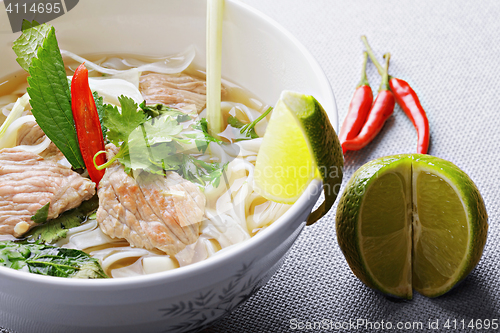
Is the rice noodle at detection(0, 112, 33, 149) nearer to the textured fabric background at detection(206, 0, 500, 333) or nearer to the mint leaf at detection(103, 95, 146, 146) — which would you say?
the mint leaf at detection(103, 95, 146, 146)

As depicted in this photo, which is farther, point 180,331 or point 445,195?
point 445,195

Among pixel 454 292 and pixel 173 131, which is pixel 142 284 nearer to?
pixel 173 131

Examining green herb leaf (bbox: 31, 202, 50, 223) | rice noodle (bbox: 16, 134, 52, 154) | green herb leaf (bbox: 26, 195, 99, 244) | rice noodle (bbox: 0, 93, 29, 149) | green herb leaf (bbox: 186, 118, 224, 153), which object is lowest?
green herb leaf (bbox: 26, 195, 99, 244)

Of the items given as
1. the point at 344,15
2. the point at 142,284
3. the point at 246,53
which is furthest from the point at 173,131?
the point at 344,15

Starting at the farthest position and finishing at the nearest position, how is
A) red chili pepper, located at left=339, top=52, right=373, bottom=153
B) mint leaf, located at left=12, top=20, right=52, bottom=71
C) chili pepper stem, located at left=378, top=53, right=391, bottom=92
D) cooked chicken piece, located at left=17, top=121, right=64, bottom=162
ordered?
chili pepper stem, located at left=378, top=53, right=391, bottom=92
red chili pepper, located at left=339, top=52, right=373, bottom=153
mint leaf, located at left=12, top=20, right=52, bottom=71
cooked chicken piece, located at left=17, top=121, right=64, bottom=162

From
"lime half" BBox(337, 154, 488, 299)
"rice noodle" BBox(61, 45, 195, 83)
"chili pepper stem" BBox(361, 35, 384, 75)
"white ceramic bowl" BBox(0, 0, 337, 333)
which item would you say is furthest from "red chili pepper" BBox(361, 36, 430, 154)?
"rice noodle" BBox(61, 45, 195, 83)

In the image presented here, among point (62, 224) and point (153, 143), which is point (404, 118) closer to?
point (153, 143)

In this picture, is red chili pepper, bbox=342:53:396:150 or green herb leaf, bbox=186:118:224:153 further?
red chili pepper, bbox=342:53:396:150

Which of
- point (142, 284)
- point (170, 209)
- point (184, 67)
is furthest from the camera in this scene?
point (184, 67)
